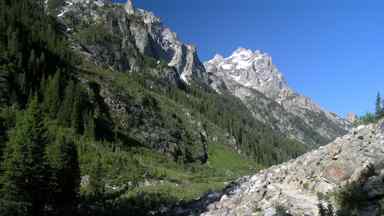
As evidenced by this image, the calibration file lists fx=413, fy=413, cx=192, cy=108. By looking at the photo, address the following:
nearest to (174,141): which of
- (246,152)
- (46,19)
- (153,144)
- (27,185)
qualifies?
Result: (153,144)

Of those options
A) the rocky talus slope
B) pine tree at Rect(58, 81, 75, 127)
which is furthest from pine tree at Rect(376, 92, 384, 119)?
pine tree at Rect(58, 81, 75, 127)

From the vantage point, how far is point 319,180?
2673 centimetres

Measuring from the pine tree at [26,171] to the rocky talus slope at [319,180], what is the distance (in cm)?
1424

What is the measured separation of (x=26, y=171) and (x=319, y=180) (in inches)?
876

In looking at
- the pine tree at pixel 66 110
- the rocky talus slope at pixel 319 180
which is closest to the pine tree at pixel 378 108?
the rocky talus slope at pixel 319 180

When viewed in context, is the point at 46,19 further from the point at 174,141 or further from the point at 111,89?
the point at 174,141

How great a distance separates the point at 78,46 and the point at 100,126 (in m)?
96.3

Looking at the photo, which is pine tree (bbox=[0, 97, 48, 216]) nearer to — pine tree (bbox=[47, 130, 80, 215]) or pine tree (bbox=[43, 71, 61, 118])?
pine tree (bbox=[47, 130, 80, 215])

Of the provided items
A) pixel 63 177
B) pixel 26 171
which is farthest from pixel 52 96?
pixel 26 171

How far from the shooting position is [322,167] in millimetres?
28125

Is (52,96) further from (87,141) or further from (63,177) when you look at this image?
(63,177)

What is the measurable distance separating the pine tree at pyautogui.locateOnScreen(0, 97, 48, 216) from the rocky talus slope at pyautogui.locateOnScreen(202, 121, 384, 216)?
14242mm

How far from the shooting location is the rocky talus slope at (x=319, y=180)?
2361 centimetres

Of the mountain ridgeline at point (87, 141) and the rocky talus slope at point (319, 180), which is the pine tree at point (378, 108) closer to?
the rocky talus slope at point (319, 180)
